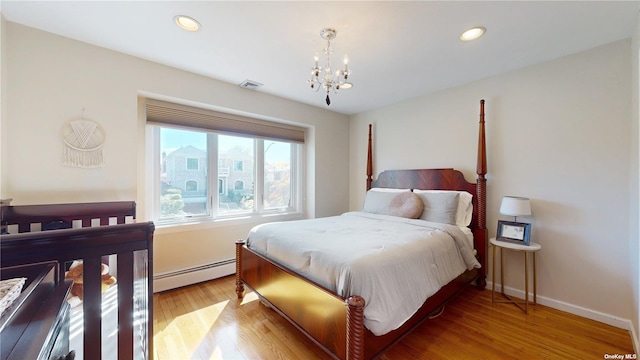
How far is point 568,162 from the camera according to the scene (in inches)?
88.4

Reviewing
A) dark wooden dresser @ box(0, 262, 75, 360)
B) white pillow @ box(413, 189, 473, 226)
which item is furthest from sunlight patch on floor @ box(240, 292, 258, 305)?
white pillow @ box(413, 189, 473, 226)

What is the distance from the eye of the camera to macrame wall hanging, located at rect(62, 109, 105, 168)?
2.01 metres

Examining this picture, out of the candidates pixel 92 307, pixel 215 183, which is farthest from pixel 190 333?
pixel 215 183

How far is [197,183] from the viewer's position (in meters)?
3.01

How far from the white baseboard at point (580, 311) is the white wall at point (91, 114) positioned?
11.0 feet

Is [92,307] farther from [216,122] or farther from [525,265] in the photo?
[525,265]

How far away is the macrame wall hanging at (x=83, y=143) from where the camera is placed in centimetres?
201

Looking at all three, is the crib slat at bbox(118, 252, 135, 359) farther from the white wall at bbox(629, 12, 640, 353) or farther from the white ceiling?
the white wall at bbox(629, 12, 640, 353)

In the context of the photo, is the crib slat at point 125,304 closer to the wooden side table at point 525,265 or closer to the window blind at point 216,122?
the window blind at point 216,122

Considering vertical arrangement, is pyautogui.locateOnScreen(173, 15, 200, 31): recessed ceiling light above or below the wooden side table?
above

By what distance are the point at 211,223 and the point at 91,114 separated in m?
1.58

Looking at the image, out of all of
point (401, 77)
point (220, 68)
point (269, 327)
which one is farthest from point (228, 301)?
point (401, 77)

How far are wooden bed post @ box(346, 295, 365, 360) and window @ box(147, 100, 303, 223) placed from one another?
2403mm

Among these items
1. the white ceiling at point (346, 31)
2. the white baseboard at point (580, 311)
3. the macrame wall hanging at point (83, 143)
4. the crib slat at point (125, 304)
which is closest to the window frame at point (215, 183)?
the macrame wall hanging at point (83, 143)
